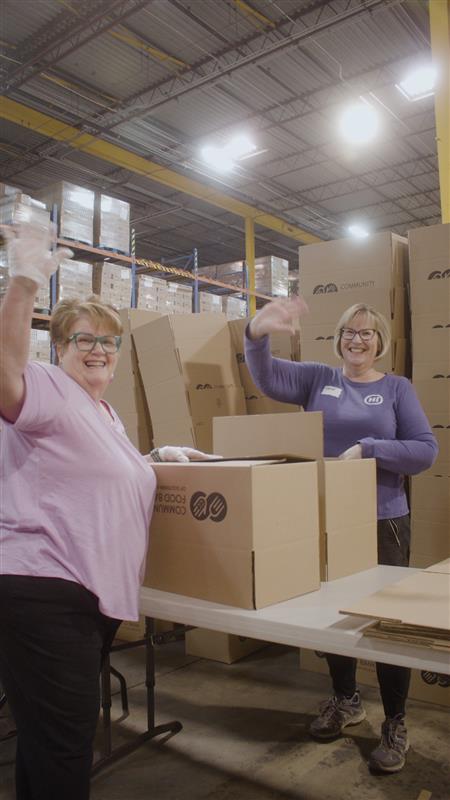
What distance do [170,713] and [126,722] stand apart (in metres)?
0.19

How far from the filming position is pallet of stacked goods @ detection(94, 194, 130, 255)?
21.0ft

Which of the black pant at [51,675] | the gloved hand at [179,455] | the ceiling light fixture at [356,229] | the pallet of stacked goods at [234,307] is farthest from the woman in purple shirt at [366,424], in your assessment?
the ceiling light fixture at [356,229]

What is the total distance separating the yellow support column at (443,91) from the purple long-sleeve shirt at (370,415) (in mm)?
2259

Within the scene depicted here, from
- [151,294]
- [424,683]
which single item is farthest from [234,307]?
[424,683]

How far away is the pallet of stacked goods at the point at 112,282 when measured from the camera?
6500 mm

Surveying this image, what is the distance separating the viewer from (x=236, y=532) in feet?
4.88

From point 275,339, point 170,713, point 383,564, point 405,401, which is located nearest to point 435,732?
point 383,564

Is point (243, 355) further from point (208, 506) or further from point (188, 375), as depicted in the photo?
point (208, 506)

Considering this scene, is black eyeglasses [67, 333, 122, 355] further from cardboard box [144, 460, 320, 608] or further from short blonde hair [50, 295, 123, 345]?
cardboard box [144, 460, 320, 608]

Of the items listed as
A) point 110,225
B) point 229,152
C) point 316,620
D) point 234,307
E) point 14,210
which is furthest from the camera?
point 234,307

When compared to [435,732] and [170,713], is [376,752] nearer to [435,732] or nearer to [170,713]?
[435,732]

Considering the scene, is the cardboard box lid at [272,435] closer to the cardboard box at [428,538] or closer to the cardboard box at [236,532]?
the cardboard box at [236,532]

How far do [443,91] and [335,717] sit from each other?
3.88 meters

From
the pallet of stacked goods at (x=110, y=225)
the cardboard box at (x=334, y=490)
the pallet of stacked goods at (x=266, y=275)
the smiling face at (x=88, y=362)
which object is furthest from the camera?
the pallet of stacked goods at (x=266, y=275)
